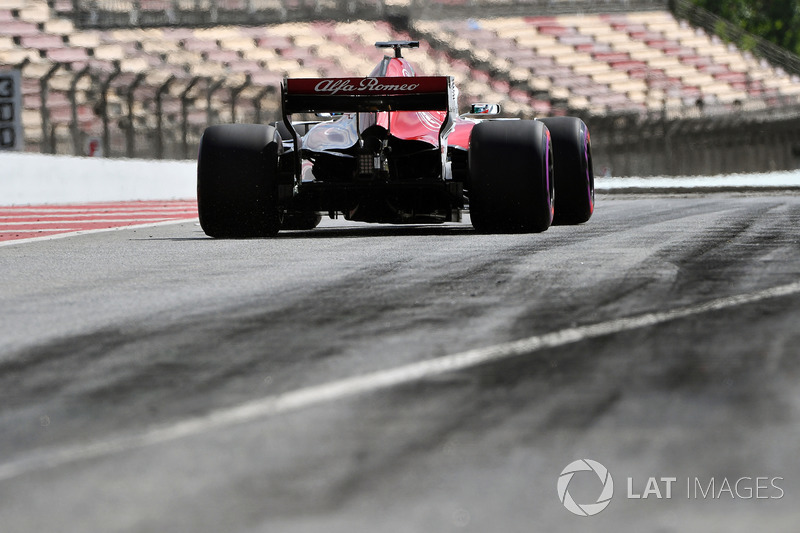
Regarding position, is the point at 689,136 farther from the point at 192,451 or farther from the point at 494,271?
the point at 192,451

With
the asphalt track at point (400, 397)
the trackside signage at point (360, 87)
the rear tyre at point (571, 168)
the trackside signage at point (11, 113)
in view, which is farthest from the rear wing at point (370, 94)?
the trackside signage at point (11, 113)

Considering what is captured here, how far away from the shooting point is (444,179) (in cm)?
905

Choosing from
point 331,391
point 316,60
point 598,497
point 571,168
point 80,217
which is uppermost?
point 598,497

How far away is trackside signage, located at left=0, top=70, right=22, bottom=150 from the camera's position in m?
15.8

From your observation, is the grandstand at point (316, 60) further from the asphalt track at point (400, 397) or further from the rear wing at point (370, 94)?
the asphalt track at point (400, 397)

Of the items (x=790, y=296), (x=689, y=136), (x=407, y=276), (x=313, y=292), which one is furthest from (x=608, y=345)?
(x=689, y=136)

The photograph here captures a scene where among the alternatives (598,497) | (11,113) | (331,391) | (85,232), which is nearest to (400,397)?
(331,391)

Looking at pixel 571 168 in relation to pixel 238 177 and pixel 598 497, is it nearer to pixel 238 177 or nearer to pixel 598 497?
pixel 238 177

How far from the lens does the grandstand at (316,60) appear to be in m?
19.5

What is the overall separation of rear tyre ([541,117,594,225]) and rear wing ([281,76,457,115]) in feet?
3.48

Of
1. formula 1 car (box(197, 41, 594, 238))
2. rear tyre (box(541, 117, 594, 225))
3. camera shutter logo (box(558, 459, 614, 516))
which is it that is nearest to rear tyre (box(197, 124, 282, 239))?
formula 1 car (box(197, 41, 594, 238))

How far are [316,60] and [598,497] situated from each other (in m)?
28.5

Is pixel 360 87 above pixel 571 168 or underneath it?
above

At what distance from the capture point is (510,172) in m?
8.78
